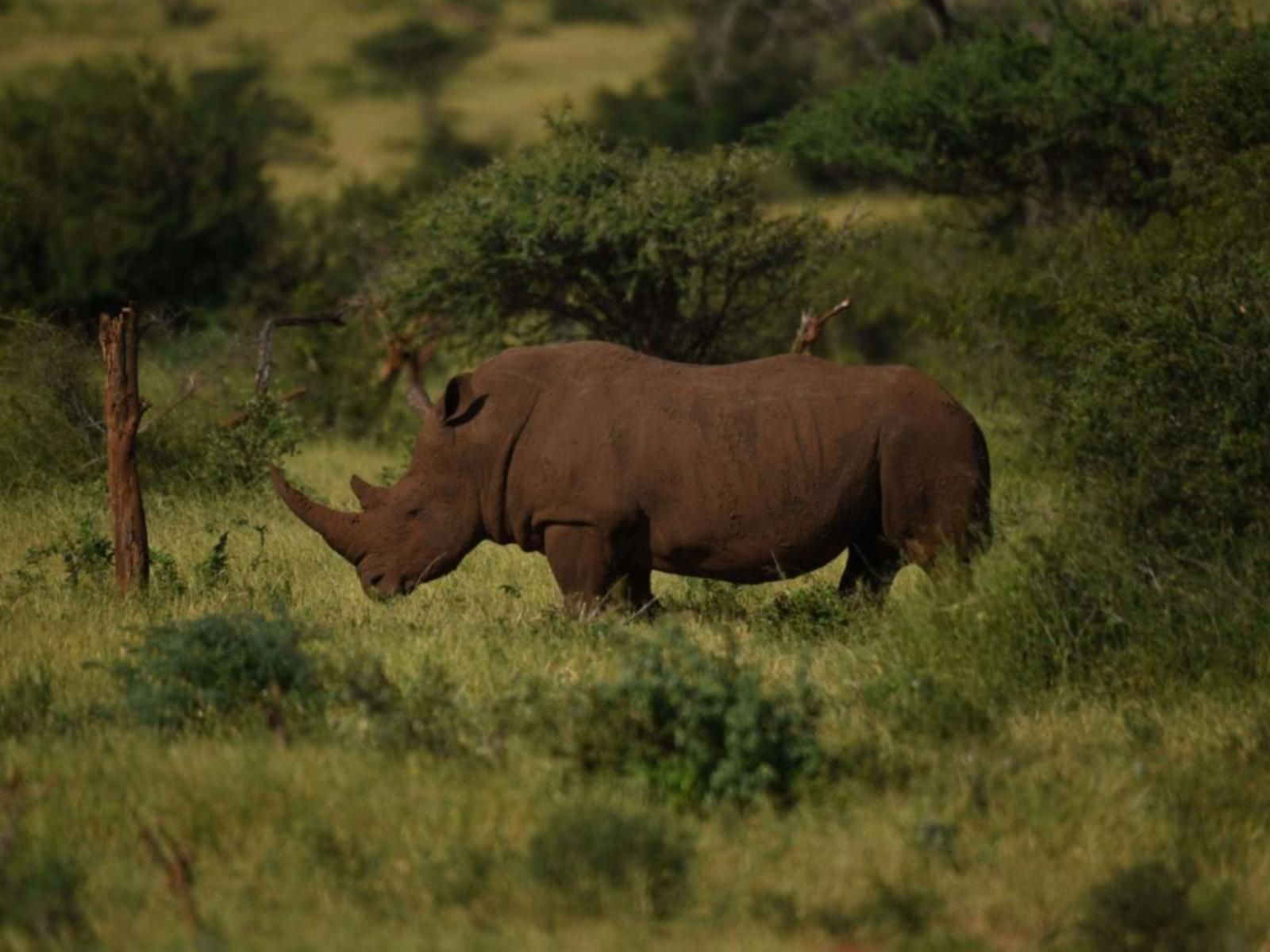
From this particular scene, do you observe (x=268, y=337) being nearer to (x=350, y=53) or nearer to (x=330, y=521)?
(x=330, y=521)

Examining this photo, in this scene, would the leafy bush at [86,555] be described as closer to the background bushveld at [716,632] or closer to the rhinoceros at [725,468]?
the background bushveld at [716,632]

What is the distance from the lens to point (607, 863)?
5727 millimetres

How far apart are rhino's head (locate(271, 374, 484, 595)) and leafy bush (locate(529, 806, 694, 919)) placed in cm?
400

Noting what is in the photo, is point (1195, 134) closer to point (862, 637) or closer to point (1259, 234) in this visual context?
point (1259, 234)

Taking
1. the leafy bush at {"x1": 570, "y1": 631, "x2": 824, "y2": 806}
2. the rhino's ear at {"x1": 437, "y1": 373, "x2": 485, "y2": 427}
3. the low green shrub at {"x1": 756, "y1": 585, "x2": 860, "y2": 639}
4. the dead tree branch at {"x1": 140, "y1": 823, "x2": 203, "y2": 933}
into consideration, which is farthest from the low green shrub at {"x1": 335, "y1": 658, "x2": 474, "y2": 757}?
the rhino's ear at {"x1": 437, "y1": 373, "x2": 485, "y2": 427}

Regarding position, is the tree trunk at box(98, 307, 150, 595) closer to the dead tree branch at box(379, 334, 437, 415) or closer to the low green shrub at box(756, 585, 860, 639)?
the low green shrub at box(756, 585, 860, 639)

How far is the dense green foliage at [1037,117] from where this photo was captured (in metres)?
18.3

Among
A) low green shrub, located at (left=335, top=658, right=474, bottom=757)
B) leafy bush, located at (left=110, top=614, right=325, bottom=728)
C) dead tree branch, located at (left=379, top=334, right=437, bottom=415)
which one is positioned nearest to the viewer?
low green shrub, located at (left=335, top=658, right=474, bottom=757)

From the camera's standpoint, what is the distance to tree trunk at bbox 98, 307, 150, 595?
379 inches

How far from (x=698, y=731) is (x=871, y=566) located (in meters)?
3.11

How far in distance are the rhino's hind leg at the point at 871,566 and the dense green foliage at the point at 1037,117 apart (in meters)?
8.28

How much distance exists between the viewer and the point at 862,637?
9.08m

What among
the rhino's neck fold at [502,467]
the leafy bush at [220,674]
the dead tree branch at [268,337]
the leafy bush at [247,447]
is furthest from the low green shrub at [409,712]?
the leafy bush at [247,447]

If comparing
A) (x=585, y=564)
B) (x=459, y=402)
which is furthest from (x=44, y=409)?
(x=585, y=564)
